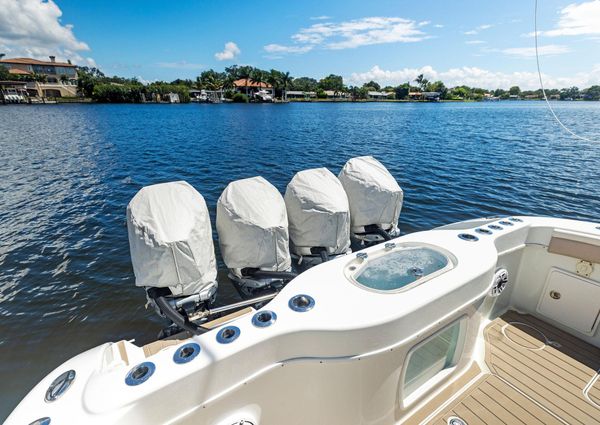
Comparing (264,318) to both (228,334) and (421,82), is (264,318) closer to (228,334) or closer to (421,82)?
(228,334)

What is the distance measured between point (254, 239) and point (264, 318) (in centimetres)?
128

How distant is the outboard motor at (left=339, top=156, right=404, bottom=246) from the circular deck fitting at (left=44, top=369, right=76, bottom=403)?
2.97 meters

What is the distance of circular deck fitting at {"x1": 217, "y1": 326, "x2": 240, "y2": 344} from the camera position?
1.51 meters

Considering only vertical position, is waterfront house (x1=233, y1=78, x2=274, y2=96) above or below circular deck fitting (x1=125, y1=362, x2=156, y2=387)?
above

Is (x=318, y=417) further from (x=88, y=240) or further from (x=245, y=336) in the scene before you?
(x=88, y=240)

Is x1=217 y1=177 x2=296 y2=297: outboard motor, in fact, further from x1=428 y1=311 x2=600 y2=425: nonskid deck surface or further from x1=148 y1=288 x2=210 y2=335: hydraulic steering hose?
x1=428 y1=311 x2=600 y2=425: nonskid deck surface

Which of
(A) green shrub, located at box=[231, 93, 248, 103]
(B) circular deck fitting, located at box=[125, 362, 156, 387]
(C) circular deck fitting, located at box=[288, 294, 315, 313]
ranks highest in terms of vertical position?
(A) green shrub, located at box=[231, 93, 248, 103]

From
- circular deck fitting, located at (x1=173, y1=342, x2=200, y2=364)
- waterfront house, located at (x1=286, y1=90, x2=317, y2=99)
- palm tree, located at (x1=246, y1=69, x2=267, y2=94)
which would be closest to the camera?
circular deck fitting, located at (x1=173, y1=342, x2=200, y2=364)

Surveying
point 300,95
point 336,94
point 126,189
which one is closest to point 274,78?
point 300,95

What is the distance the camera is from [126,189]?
11.0 metres

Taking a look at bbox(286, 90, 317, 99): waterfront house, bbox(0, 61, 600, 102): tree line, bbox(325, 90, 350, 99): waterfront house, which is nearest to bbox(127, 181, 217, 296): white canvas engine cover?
bbox(0, 61, 600, 102): tree line

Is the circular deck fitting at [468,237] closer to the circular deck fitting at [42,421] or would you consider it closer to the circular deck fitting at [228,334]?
the circular deck fitting at [228,334]

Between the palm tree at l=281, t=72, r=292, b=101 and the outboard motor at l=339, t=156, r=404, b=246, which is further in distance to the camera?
the palm tree at l=281, t=72, r=292, b=101

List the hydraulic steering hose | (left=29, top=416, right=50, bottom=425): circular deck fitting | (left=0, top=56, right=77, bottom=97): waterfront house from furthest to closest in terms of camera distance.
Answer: (left=0, top=56, right=77, bottom=97): waterfront house → the hydraulic steering hose → (left=29, top=416, right=50, bottom=425): circular deck fitting
